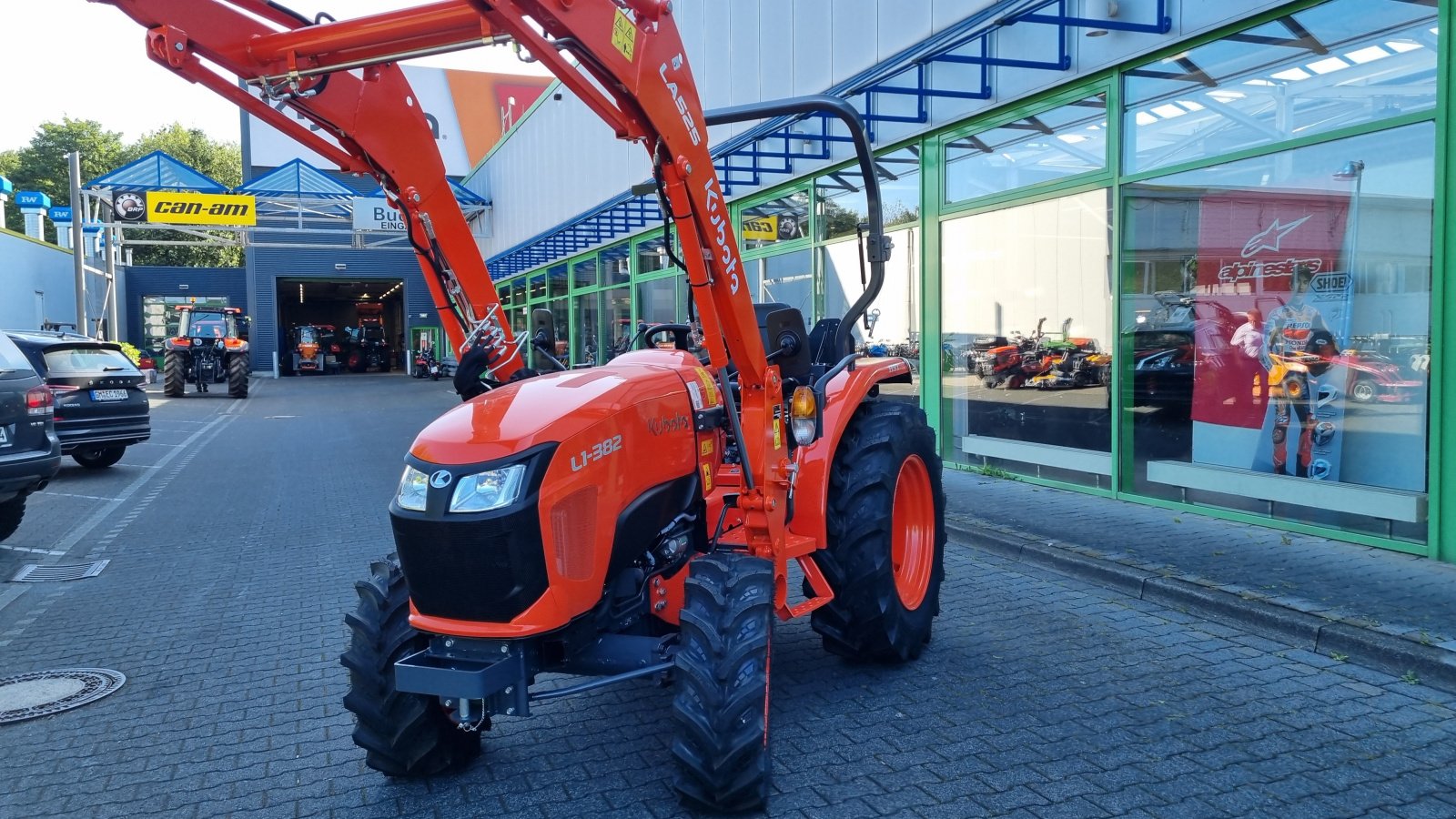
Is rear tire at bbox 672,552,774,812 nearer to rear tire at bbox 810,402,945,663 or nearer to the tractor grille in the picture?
the tractor grille

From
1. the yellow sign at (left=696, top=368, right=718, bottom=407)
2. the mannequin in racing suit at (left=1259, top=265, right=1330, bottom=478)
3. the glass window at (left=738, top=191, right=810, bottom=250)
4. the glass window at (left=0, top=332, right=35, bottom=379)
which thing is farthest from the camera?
the glass window at (left=738, top=191, right=810, bottom=250)

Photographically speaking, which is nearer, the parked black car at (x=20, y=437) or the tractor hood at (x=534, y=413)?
the tractor hood at (x=534, y=413)

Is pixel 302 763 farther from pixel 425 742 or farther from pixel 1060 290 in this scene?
pixel 1060 290

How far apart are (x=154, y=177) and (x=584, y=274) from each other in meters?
14.9

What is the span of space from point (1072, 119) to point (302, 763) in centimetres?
776

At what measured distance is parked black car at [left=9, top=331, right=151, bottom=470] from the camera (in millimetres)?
11500

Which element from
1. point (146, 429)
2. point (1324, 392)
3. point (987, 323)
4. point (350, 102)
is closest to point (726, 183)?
point (987, 323)

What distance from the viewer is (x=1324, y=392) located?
681 cm

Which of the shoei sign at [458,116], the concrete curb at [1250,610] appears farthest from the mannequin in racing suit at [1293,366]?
the shoei sign at [458,116]

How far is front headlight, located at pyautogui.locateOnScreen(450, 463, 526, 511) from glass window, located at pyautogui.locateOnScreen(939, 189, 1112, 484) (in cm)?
657

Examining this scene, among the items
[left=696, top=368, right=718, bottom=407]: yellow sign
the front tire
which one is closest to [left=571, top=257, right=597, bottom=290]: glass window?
the front tire

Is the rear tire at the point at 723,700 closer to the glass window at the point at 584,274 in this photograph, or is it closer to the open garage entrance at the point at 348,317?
the glass window at the point at 584,274

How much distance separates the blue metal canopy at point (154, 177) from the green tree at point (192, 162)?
1260 inches

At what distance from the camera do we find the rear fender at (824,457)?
4504mm
